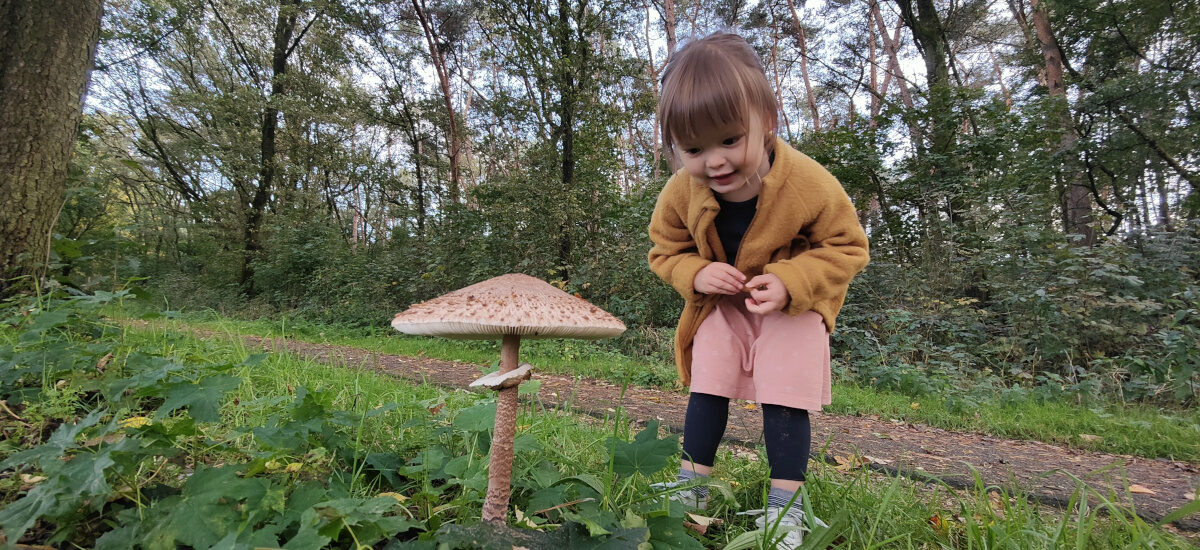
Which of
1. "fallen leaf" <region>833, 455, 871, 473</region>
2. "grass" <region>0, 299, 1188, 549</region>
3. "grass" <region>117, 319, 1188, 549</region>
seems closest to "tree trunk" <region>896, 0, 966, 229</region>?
"fallen leaf" <region>833, 455, 871, 473</region>

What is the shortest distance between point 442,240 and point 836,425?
775 centimetres

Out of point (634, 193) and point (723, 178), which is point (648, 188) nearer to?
point (634, 193)

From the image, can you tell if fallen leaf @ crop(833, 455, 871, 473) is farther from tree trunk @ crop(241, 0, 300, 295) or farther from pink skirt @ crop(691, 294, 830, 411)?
tree trunk @ crop(241, 0, 300, 295)

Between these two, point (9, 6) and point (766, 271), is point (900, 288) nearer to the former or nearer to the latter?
point (766, 271)

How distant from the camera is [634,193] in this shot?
10.5 m

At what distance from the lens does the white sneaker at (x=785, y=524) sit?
129cm

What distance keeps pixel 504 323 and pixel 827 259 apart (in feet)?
3.66

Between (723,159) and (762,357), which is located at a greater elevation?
(723,159)

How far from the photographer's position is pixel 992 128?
8.12 m

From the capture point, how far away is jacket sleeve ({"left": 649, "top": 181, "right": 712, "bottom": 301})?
1.88 meters

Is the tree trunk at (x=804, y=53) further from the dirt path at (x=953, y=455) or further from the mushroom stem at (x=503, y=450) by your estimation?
the mushroom stem at (x=503, y=450)

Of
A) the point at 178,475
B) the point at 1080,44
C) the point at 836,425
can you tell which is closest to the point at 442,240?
the point at 836,425

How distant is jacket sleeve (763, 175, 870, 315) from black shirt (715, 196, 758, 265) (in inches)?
8.7

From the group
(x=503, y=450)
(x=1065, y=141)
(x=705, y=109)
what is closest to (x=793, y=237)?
(x=705, y=109)
